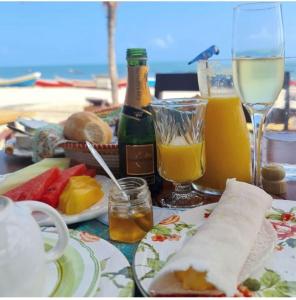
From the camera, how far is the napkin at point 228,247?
0.37 metres

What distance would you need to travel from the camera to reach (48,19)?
18.3m

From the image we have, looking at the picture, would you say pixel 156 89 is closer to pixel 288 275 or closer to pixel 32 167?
pixel 32 167

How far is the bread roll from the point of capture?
Result: 34.5 inches

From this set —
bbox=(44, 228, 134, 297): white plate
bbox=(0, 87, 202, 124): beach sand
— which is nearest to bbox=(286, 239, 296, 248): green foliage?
bbox=(44, 228, 134, 297): white plate

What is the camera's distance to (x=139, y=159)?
2.28ft

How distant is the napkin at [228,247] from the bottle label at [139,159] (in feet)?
0.60

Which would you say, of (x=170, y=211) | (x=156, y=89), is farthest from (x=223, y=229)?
(x=156, y=89)

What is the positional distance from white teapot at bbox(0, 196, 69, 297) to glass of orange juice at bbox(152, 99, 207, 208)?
32 centimetres

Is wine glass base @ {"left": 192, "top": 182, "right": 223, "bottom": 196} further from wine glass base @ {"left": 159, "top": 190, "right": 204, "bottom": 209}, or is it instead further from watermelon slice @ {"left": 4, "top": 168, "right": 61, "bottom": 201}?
watermelon slice @ {"left": 4, "top": 168, "right": 61, "bottom": 201}

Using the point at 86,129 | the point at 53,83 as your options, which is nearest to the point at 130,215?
the point at 86,129

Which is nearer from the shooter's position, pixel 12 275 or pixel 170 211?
pixel 12 275

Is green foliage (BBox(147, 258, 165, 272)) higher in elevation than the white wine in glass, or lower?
lower

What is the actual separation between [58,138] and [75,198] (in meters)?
0.36

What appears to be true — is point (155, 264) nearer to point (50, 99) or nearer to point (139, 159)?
point (139, 159)
